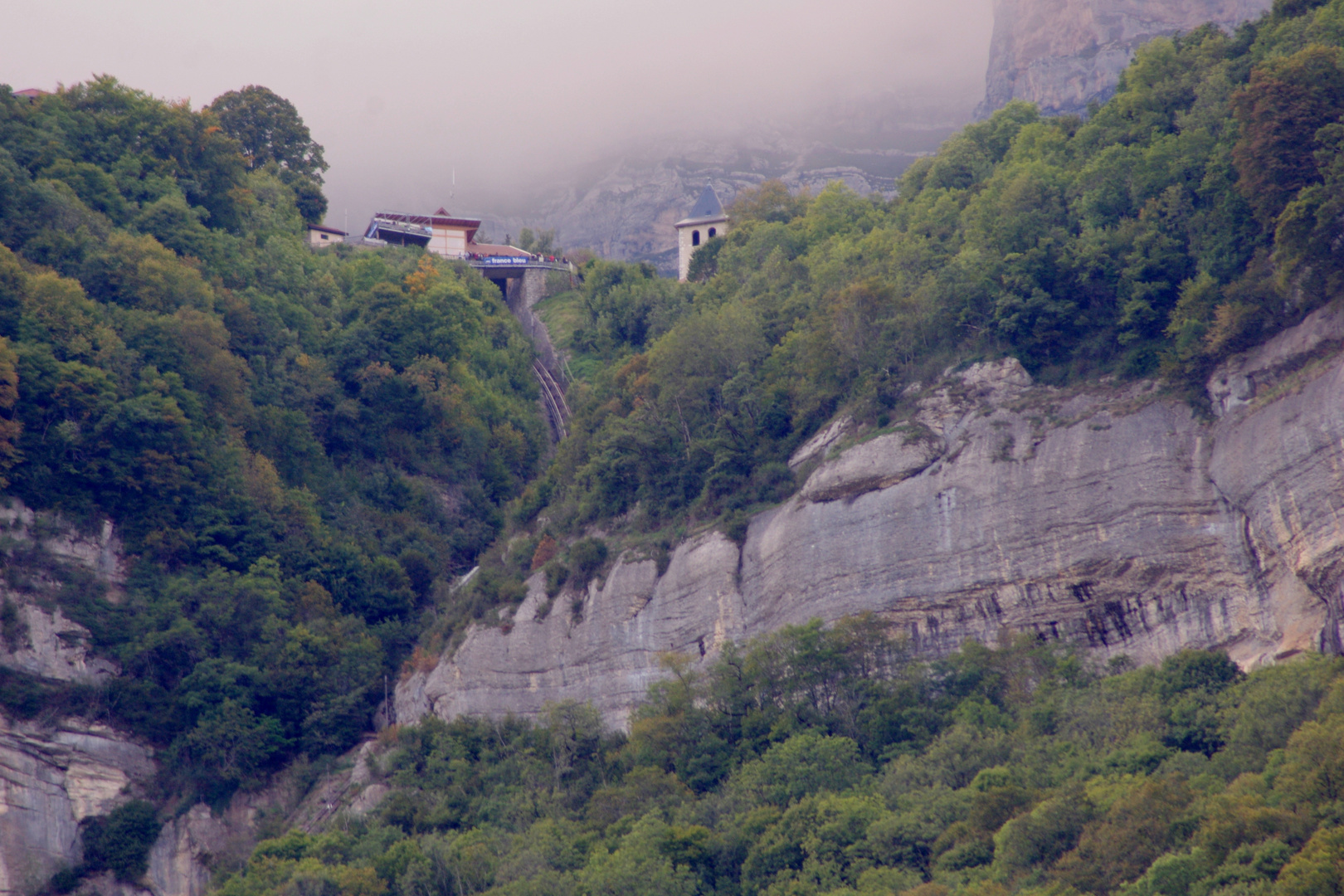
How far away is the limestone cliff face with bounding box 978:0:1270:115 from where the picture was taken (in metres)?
120

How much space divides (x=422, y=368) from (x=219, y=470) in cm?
1389

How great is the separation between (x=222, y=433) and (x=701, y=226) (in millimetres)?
44673

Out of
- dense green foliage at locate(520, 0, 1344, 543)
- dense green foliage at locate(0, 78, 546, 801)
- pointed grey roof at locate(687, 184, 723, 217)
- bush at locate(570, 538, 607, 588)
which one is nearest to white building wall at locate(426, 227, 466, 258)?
dense green foliage at locate(0, 78, 546, 801)

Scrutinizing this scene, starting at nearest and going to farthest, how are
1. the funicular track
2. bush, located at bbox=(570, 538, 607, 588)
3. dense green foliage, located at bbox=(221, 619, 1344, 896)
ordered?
dense green foliage, located at bbox=(221, 619, 1344, 896), bush, located at bbox=(570, 538, 607, 588), the funicular track

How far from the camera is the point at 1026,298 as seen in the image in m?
45.2

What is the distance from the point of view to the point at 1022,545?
132 feet

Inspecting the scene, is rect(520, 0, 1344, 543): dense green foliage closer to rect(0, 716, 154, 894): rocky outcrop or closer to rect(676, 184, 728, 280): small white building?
rect(0, 716, 154, 894): rocky outcrop

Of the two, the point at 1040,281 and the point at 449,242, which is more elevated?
the point at 449,242

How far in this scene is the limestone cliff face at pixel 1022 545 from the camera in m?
35.6

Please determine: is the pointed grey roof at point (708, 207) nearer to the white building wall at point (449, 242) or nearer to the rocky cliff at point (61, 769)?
the white building wall at point (449, 242)

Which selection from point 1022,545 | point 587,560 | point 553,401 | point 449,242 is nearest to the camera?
point 1022,545

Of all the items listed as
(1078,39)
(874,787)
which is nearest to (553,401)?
(874,787)

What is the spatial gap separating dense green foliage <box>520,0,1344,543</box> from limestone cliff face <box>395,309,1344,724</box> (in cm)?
166

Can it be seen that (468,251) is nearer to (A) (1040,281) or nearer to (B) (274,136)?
(B) (274,136)
